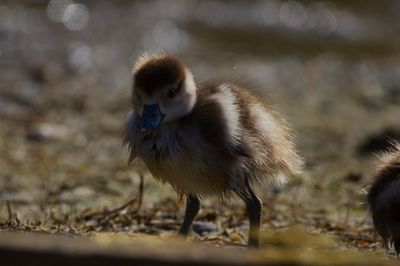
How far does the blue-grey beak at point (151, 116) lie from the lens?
4.75m

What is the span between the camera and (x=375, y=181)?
4910 mm

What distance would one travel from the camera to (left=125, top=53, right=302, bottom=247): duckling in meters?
4.66

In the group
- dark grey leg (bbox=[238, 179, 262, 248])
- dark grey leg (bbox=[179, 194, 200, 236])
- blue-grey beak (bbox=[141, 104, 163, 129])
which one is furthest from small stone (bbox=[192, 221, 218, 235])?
blue-grey beak (bbox=[141, 104, 163, 129])

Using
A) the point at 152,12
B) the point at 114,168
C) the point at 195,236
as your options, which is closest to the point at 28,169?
the point at 114,168

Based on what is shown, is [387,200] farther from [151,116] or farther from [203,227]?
[203,227]

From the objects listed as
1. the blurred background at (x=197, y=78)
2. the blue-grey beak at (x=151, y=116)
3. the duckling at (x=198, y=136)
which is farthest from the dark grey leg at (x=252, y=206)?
the blue-grey beak at (x=151, y=116)

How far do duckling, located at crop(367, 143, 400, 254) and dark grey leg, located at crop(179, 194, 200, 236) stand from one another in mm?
882

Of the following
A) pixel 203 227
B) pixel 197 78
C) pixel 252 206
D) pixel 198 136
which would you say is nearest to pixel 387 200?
pixel 252 206

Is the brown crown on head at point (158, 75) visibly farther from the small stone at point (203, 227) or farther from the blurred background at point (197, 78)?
the small stone at point (203, 227)

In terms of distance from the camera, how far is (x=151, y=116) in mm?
4816

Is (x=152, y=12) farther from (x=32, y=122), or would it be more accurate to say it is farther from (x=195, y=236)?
(x=195, y=236)

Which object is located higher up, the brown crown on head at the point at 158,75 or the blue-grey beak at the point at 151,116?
the brown crown on head at the point at 158,75

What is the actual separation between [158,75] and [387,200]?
1.26 meters

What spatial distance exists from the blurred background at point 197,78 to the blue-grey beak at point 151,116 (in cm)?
70
